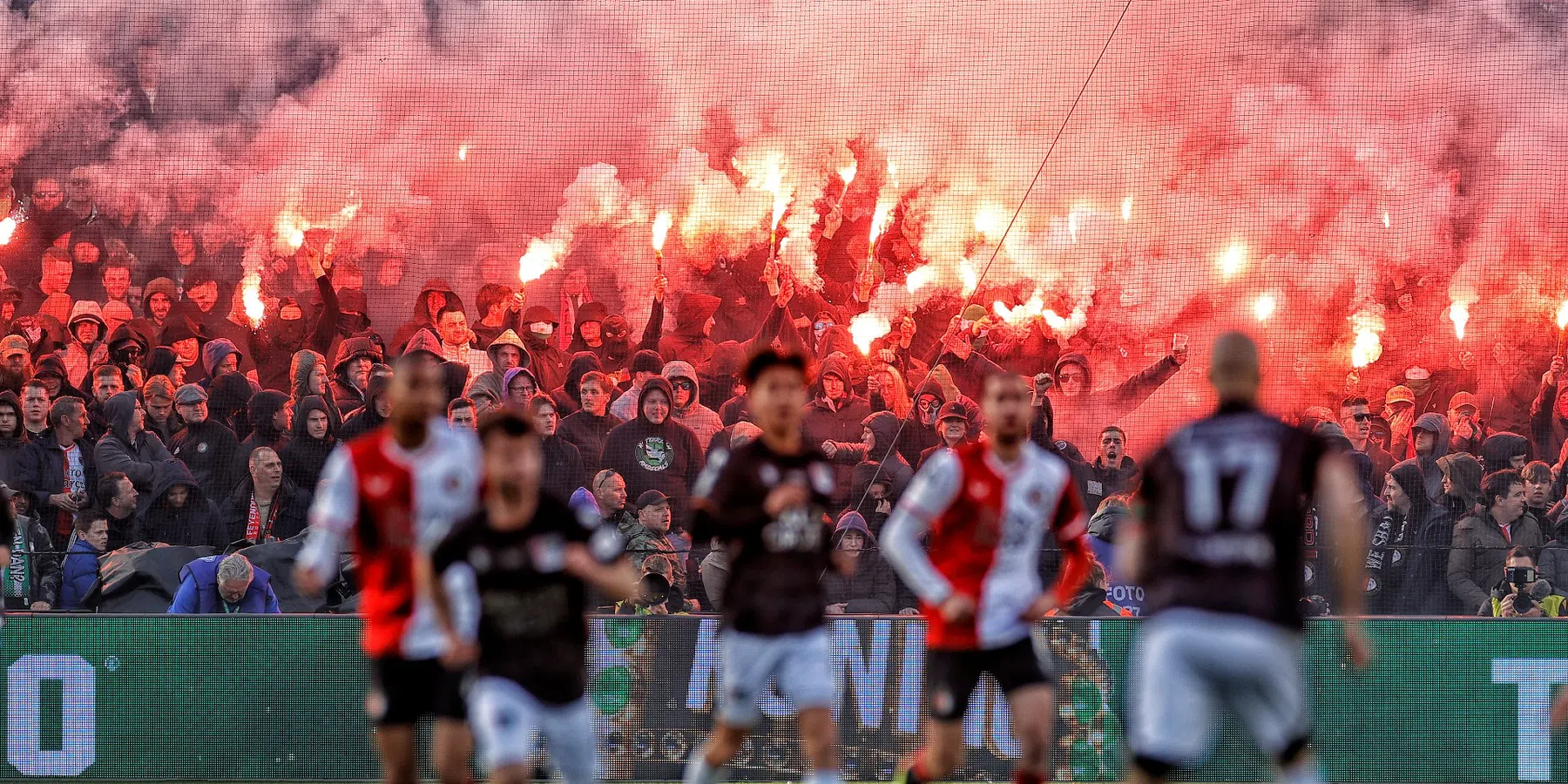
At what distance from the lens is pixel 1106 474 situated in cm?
1162

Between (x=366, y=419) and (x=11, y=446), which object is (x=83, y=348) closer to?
(x=11, y=446)

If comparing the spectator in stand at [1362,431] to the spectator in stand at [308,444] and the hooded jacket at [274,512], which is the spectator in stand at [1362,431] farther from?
the hooded jacket at [274,512]

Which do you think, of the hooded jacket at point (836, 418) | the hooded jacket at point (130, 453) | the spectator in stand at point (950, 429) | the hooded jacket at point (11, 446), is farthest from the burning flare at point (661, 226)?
the hooded jacket at point (11, 446)

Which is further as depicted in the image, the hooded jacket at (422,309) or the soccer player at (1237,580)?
the hooded jacket at (422,309)

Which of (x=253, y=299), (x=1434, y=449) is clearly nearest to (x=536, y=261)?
(x=253, y=299)

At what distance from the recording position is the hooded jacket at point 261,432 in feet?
37.0

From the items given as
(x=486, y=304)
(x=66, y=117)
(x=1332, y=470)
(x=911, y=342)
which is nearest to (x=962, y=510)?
(x=1332, y=470)

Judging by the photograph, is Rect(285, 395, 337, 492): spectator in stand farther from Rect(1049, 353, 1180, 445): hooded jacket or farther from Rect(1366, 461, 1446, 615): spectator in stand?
Rect(1366, 461, 1446, 615): spectator in stand

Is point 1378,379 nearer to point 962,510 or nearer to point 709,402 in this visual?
point 709,402

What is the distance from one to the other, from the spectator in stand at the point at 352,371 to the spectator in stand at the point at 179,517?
1182 mm

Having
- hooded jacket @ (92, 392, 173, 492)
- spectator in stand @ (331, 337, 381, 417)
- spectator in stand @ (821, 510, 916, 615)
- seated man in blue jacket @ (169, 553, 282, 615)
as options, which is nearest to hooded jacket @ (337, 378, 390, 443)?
spectator in stand @ (331, 337, 381, 417)

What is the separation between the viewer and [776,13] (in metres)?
15.4

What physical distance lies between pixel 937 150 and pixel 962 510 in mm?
9174

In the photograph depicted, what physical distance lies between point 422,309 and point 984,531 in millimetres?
8370
